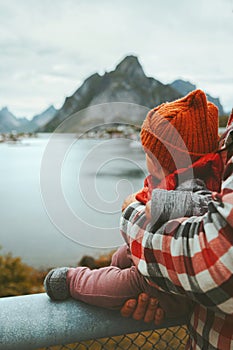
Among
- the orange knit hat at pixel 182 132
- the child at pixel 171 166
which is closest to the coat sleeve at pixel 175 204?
the child at pixel 171 166

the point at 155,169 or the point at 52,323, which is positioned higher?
the point at 155,169

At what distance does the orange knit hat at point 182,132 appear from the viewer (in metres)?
0.94

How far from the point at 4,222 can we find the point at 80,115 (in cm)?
2882

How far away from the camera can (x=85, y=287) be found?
3.53ft

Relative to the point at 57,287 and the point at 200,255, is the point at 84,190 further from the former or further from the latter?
the point at 200,255

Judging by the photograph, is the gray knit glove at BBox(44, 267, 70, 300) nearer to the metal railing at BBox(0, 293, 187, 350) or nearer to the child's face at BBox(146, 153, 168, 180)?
the metal railing at BBox(0, 293, 187, 350)

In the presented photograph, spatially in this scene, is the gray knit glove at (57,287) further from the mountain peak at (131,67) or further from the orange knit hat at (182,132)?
the mountain peak at (131,67)

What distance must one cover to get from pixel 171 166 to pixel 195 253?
278 millimetres

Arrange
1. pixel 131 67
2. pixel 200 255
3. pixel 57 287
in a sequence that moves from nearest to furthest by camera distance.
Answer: pixel 200 255 → pixel 57 287 → pixel 131 67

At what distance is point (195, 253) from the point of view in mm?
724

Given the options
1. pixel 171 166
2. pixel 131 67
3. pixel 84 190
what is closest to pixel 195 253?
pixel 171 166

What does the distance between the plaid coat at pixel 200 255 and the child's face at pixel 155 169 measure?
11cm

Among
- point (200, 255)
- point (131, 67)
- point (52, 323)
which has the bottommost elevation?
point (52, 323)

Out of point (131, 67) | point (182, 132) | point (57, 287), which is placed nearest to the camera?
point (182, 132)
